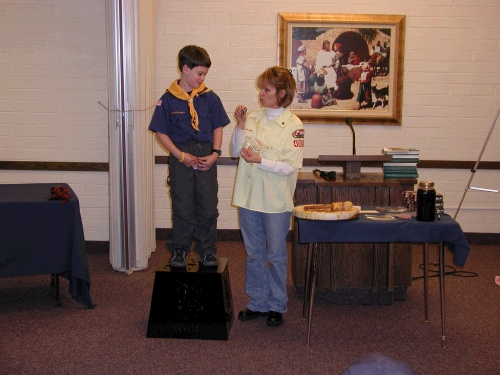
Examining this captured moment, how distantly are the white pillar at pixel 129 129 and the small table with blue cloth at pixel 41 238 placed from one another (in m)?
0.88

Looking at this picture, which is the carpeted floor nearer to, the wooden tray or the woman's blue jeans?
the woman's blue jeans

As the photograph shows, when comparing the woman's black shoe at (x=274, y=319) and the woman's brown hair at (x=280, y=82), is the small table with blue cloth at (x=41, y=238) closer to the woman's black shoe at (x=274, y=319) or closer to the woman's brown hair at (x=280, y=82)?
the woman's black shoe at (x=274, y=319)

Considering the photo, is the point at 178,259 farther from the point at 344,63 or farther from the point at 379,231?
the point at 344,63

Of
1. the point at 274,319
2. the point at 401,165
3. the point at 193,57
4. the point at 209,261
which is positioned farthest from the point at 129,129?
the point at 401,165

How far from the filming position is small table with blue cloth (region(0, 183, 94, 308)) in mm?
3898

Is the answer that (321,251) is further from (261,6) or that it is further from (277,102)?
(261,6)

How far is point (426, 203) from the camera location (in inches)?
134

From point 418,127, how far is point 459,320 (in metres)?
2.37

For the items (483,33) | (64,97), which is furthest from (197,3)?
(483,33)

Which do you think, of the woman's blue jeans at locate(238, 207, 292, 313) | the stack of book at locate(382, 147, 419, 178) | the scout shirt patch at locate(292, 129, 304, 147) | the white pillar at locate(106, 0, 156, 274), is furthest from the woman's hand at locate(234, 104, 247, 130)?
the white pillar at locate(106, 0, 156, 274)

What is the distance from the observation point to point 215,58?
5.68 metres

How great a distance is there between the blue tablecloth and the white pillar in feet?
6.47

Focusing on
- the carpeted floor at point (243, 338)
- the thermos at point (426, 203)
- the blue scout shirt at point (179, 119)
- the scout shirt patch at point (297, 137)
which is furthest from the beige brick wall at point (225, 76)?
the thermos at point (426, 203)

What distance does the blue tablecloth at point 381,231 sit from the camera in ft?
11.0
